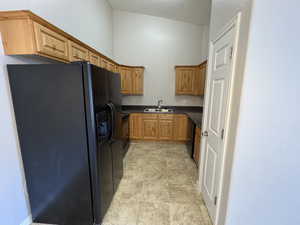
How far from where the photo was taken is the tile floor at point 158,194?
1705mm

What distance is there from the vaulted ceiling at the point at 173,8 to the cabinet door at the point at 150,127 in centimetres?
268

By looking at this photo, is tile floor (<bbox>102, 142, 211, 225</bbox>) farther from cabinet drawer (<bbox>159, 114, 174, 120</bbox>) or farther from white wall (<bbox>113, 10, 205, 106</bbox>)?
white wall (<bbox>113, 10, 205, 106</bbox>)

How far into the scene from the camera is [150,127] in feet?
13.1

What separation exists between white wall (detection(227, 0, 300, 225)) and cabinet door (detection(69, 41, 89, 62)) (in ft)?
6.51

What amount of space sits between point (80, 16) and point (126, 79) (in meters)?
1.82

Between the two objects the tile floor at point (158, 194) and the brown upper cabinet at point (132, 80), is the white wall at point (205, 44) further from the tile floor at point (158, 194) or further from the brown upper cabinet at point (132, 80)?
the tile floor at point (158, 194)

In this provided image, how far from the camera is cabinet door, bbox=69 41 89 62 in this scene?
74.9 inches

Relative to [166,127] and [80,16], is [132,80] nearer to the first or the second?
[166,127]

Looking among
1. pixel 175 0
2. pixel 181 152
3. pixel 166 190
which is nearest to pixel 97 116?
pixel 166 190

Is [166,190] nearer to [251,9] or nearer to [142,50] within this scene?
[251,9]

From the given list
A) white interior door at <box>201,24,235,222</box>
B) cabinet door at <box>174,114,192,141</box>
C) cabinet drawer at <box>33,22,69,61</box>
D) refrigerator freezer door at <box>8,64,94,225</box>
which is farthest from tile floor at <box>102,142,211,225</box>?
cabinet drawer at <box>33,22,69,61</box>

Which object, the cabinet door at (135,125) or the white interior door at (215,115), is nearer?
the white interior door at (215,115)

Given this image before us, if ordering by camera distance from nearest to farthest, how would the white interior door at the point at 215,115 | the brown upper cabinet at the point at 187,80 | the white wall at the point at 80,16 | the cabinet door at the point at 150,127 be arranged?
1. the white interior door at the point at 215,115
2. the white wall at the point at 80,16
3. the brown upper cabinet at the point at 187,80
4. the cabinet door at the point at 150,127

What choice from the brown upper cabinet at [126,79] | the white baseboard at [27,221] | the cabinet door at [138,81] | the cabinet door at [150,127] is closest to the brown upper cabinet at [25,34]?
the white baseboard at [27,221]
